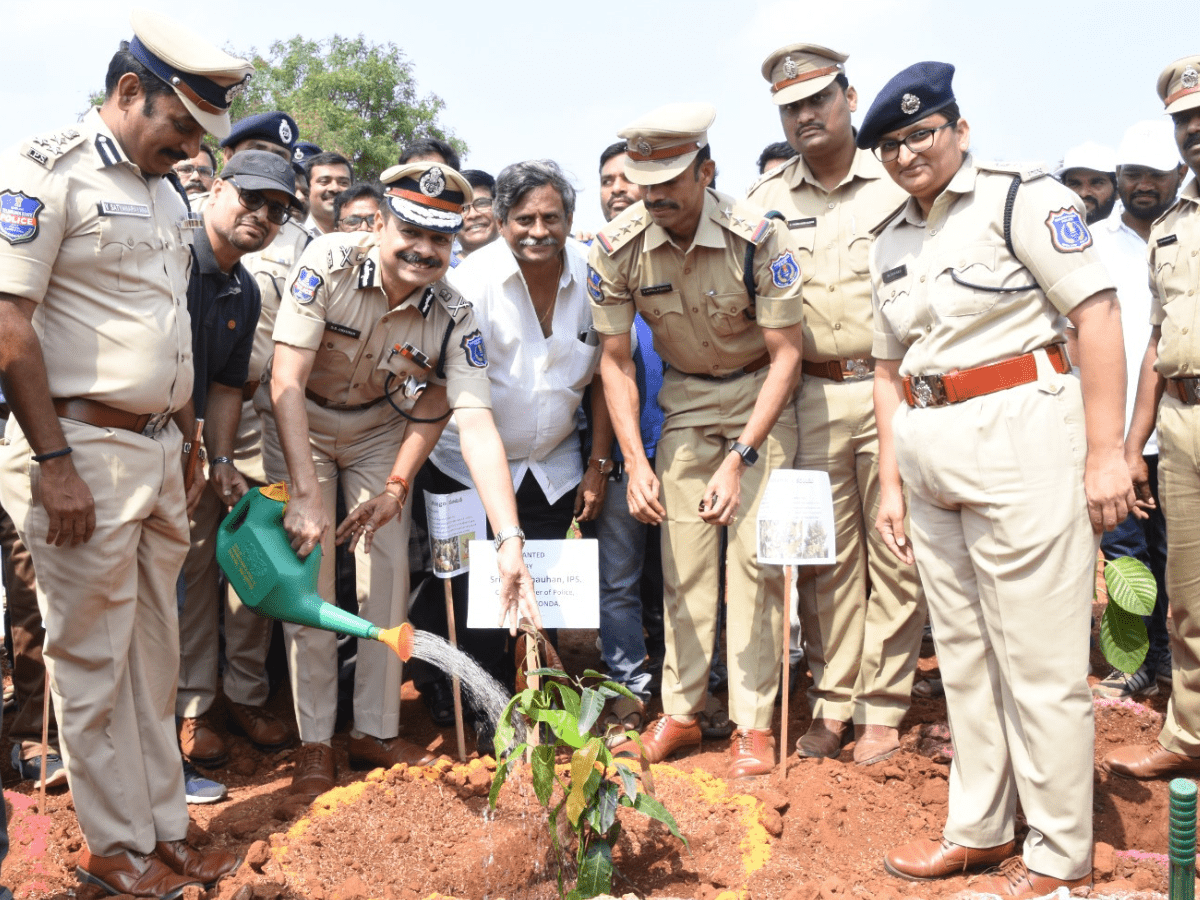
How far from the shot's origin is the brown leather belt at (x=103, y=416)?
2.88 metres

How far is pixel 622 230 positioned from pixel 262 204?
1.27 metres

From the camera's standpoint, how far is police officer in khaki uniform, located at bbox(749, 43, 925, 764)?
12.9 feet

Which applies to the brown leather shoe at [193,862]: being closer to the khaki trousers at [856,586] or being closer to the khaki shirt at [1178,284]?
the khaki trousers at [856,586]

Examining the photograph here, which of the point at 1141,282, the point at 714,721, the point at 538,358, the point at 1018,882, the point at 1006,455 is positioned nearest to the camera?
the point at 1006,455

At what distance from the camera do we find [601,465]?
4.31 m

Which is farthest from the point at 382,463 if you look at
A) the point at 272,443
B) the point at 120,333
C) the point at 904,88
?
the point at 904,88

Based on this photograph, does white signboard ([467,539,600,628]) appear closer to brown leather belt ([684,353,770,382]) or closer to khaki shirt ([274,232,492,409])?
khaki shirt ([274,232,492,409])

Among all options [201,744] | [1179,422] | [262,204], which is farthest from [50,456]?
[1179,422]

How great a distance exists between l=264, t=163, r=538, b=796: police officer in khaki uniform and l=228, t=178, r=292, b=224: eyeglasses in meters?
0.16

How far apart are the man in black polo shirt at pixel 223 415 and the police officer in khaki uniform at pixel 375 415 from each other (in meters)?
0.19

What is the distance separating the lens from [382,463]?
13.1ft

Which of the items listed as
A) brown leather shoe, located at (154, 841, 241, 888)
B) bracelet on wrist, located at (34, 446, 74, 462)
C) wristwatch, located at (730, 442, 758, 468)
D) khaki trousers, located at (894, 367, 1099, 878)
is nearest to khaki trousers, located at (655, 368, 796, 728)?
wristwatch, located at (730, 442, 758, 468)

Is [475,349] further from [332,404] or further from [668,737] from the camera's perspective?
[668,737]

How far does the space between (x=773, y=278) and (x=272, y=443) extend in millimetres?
1948
